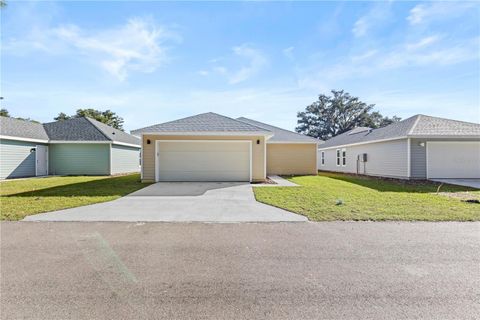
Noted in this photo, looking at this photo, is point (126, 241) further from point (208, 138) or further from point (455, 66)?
point (455, 66)

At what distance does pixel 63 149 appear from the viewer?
1748 cm

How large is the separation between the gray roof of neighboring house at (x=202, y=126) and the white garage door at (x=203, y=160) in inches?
28.2

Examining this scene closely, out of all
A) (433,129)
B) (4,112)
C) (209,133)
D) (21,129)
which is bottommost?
(209,133)

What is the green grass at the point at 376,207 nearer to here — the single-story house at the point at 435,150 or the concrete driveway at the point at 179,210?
the concrete driveway at the point at 179,210

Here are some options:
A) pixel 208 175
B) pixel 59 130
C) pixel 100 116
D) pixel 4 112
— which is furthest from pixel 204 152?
pixel 4 112

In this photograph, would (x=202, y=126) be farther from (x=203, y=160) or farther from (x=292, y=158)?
(x=292, y=158)

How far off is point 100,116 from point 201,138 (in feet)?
107

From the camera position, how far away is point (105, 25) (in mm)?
8445

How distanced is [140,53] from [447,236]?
467 inches

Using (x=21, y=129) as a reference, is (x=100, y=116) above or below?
above

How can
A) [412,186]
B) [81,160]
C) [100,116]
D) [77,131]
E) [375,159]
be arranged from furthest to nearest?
[100,116] < [77,131] < [81,160] < [375,159] < [412,186]

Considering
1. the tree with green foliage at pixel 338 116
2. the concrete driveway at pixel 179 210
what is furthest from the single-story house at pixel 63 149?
the tree with green foliage at pixel 338 116

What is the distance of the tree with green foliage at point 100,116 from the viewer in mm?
37281

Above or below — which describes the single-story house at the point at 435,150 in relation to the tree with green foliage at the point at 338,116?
below
